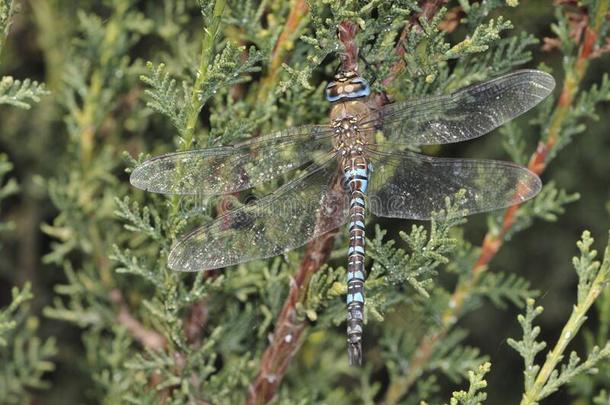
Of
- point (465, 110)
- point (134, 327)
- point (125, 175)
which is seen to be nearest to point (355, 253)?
point (465, 110)

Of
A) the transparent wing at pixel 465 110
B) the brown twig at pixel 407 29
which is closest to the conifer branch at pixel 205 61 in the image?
the brown twig at pixel 407 29

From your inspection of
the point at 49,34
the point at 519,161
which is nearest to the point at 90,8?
the point at 49,34

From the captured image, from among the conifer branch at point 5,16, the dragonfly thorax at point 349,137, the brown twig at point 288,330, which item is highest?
the conifer branch at point 5,16

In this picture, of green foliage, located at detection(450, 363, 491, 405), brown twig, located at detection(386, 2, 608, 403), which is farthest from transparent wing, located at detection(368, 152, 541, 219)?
green foliage, located at detection(450, 363, 491, 405)

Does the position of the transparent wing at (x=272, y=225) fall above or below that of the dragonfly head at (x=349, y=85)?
below

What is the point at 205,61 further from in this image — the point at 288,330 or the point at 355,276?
the point at 288,330

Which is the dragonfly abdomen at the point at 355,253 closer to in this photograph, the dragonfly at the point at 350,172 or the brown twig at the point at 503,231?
the dragonfly at the point at 350,172

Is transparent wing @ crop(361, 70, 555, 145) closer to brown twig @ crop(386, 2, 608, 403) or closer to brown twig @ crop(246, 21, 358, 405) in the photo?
brown twig @ crop(386, 2, 608, 403)

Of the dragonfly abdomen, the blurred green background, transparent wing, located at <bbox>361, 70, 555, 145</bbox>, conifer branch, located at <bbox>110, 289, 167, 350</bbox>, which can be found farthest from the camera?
the blurred green background
